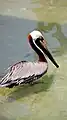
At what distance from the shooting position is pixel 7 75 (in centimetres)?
149

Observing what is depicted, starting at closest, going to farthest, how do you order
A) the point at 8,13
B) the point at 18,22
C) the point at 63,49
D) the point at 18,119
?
the point at 18,119 → the point at 63,49 → the point at 18,22 → the point at 8,13

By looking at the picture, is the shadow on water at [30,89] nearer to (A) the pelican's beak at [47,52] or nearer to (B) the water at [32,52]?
(B) the water at [32,52]

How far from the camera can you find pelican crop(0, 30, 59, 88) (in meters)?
1.48

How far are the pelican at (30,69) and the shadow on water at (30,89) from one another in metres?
0.06

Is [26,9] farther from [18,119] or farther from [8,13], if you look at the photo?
[18,119]

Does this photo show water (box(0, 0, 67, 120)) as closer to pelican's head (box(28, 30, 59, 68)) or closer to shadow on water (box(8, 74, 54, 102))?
shadow on water (box(8, 74, 54, 102))

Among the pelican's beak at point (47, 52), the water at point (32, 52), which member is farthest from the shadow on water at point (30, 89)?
the pelican's beak at point (47, 52)

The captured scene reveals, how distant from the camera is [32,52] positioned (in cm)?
185

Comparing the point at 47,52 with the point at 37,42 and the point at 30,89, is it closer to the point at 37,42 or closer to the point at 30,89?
the point at 37,42

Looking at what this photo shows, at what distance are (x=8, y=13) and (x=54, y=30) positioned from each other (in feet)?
1.39

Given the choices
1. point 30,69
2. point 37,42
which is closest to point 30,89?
point 30,69

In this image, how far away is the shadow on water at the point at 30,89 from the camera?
60.9 inches

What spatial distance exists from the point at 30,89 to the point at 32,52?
1.02ft

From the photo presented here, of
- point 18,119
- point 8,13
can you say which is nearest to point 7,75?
point 18,119
